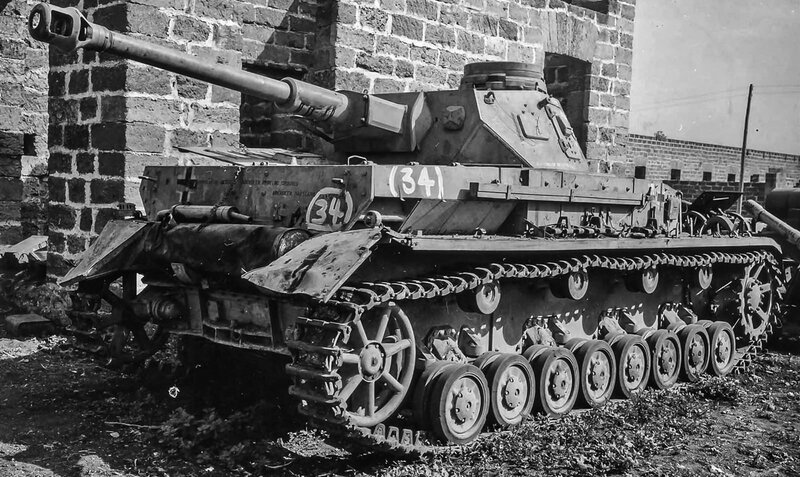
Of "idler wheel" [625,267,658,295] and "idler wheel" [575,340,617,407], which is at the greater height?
"idler wheel" [625,267,658,295]

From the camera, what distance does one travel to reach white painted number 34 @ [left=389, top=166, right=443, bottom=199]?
5629 millimetres

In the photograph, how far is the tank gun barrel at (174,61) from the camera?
5.30 meters

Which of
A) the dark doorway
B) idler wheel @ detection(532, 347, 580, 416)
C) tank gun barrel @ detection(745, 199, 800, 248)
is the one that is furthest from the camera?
the dark doorway

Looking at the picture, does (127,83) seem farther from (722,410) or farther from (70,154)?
(722,410)

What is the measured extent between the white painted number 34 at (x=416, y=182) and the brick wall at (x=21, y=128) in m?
7.28

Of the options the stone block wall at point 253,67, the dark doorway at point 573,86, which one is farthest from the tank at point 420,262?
the dark doorway at point 573,86

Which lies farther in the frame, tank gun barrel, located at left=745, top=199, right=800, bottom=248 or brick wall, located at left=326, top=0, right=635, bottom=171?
tank gun barrel, located at left=745, top=199, right=800, bottom=248

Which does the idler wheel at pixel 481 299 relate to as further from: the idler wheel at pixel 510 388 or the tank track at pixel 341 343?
the idler wheel at pixel 510 388

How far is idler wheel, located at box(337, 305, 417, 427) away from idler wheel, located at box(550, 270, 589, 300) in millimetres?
1593

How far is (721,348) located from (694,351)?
1.70 ft

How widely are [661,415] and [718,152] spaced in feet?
65.8

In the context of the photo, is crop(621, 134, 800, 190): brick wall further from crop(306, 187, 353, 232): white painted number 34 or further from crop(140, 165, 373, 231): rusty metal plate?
crop(306, 187, 353, 232): white painted number 34

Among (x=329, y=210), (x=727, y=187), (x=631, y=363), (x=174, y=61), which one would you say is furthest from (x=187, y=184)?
(x=727, y=187)

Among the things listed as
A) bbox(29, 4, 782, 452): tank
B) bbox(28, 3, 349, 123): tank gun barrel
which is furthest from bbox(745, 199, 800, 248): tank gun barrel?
bbox(28, 3, 349, 123): tank gun barrel
